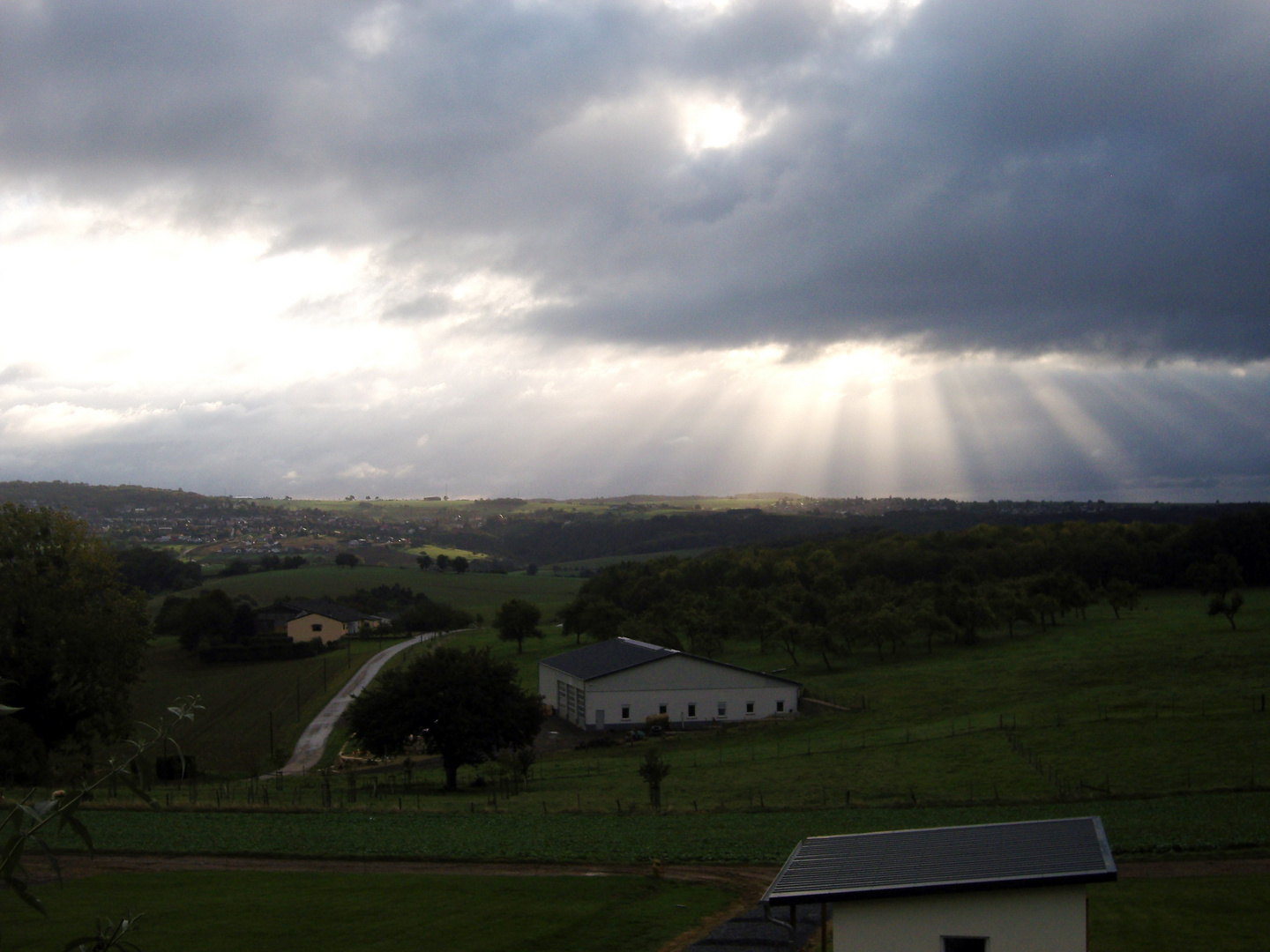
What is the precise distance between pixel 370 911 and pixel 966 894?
496 inches

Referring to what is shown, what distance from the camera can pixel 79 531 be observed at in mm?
51406

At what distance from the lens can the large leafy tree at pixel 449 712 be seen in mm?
43438

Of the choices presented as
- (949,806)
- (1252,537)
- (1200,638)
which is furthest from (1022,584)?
(949,806)

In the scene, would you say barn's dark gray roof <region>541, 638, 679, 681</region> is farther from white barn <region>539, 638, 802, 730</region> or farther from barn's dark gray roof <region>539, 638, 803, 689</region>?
white barn <region>539, 638, 802, 730</region>

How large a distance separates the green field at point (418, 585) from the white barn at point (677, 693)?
68199 mm

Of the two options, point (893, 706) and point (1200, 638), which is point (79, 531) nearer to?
point (893, 706)

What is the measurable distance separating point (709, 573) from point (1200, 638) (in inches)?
2553

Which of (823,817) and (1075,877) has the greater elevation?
(1075,877)

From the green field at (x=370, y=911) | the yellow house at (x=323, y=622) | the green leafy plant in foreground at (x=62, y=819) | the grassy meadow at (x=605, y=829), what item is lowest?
the yellow house at (x=323, y=622)

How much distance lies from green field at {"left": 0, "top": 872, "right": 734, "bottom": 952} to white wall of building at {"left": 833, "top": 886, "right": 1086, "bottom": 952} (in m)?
6.15

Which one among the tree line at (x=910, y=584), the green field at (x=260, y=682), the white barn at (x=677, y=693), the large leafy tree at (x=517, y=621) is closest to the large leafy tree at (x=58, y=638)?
the green field at (x=260, y=682)

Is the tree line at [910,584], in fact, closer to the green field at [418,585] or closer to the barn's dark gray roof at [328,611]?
the green field at [418,585]

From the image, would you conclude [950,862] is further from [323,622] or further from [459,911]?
[323,622]

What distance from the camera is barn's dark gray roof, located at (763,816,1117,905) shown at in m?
13.3
